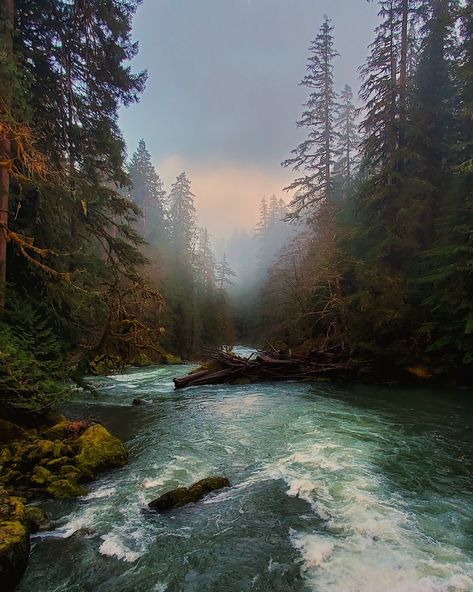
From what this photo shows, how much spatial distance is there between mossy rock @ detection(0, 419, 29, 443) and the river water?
2.19 meters

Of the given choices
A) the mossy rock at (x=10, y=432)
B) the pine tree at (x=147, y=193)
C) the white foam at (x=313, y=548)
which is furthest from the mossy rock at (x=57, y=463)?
the pine tree at (x=147, y=193)

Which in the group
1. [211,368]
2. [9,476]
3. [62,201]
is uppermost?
[62,201]

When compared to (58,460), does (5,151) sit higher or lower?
higher

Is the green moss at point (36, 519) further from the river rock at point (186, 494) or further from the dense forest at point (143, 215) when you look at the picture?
the dense forest at point (143, 215)

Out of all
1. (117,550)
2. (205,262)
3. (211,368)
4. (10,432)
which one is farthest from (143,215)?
(205,262)

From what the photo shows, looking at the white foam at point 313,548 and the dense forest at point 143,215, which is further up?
the dense forest at point 143,215

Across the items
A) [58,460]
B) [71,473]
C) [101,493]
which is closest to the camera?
[101,493]

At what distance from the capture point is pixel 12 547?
4.24m

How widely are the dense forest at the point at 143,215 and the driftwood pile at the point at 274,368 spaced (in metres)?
1.13

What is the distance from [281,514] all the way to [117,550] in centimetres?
234

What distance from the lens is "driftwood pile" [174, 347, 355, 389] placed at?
61.5 ft

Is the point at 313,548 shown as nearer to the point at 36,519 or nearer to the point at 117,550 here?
the point at 117,550

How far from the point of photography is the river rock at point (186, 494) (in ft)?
19.8

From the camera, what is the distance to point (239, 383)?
61.6ft
